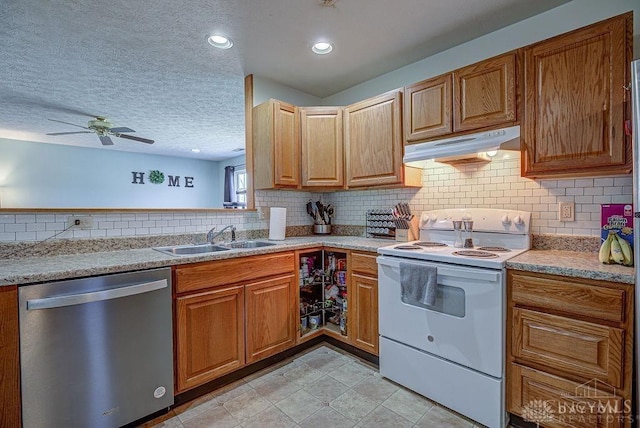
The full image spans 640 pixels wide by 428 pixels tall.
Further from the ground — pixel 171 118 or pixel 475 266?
pixel 171 118

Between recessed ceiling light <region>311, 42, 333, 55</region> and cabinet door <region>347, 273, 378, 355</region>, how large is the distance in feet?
5.91

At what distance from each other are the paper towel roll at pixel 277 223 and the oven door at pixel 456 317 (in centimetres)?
107

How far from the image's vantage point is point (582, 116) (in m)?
1.57

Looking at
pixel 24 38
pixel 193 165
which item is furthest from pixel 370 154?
pixel 193 165

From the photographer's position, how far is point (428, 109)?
2186 millimetres

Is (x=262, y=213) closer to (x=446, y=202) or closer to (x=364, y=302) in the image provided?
(x=364, y=302)

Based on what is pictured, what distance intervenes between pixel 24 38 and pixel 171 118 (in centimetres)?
213

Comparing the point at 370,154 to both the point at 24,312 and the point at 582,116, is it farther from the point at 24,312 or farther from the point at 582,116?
the point at 24,312

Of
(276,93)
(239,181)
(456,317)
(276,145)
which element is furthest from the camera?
(239,181)

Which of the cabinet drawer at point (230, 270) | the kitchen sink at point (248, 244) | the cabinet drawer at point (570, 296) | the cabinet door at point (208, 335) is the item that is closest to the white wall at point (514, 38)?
the cabinet drawer at point (570, 296)

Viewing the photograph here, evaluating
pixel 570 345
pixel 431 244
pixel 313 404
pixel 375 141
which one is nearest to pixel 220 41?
pixel 375 141

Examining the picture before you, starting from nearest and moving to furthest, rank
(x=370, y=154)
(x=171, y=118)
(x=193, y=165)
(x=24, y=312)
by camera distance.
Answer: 1. (x=24, y=312)
2. (x=370, y=154)
3. (x=171, y=118)
4. (x=193, y=165)

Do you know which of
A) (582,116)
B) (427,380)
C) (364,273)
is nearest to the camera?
(582,116)

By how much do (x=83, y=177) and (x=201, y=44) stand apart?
16.5ft
